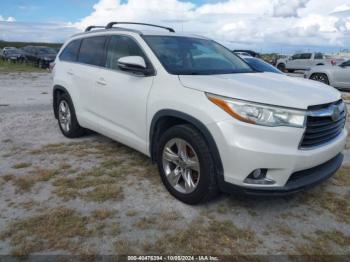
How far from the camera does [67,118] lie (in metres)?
5.62

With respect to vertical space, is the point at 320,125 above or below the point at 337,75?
above

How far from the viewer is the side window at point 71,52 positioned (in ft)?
17.6

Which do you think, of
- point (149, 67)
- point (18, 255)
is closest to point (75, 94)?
point (149, 67)

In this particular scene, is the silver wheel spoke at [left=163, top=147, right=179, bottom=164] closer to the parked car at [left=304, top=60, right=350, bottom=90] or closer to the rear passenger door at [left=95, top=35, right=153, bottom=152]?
the rear passenger door at [left=95, top=35, right=153, bottom=152]

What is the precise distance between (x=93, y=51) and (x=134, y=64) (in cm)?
157

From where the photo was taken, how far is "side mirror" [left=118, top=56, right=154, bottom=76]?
11.7 ft

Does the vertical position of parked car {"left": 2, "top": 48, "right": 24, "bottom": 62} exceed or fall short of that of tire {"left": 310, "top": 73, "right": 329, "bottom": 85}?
it falls short

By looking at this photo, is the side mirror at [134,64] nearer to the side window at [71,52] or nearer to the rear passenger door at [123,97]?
the rear passenger door at [123,97]

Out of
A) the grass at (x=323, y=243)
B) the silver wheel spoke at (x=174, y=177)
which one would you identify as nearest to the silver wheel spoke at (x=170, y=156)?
the silver wheel spoke at (x=174, y=177)

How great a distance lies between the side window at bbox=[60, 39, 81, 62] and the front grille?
12.3 feet

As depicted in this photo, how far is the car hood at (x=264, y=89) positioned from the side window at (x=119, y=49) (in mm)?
941

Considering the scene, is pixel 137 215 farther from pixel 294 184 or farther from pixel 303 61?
pixel 303 61

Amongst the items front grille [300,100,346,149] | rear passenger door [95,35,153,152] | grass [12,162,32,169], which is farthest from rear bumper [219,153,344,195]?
grass [12,162,32,169]

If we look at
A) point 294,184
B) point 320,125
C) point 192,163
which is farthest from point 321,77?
point 192,163
